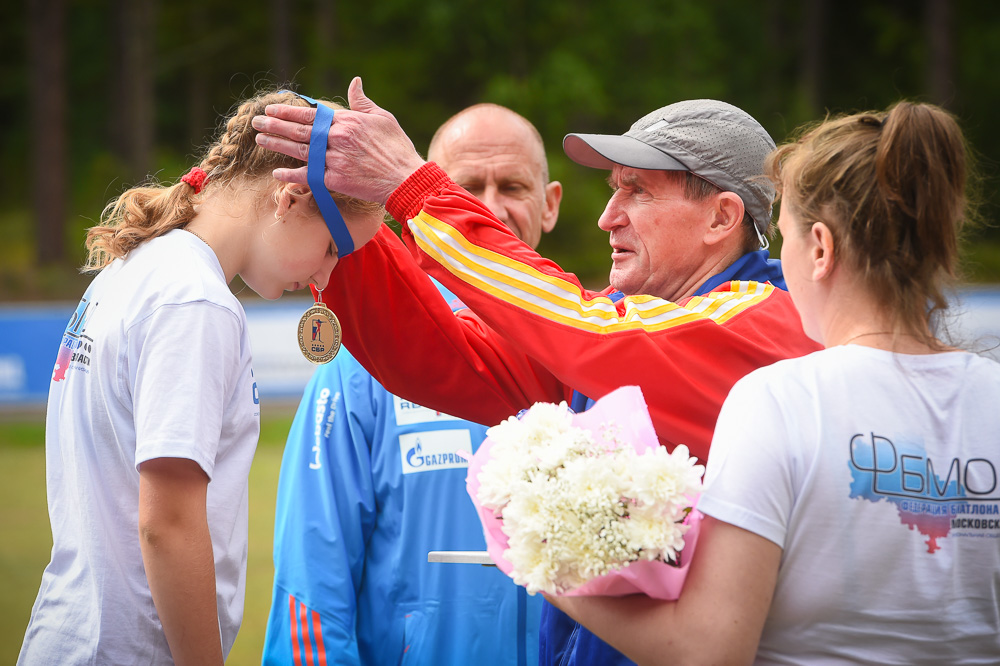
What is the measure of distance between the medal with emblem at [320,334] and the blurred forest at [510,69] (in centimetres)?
1582

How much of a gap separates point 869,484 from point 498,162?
2212 mm

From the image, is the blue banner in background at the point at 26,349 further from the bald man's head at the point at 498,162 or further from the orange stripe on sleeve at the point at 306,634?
the orange stripe on sleeve at the point at 306,634

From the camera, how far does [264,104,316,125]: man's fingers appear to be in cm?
210

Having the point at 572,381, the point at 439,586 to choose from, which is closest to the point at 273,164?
the point at 572,381

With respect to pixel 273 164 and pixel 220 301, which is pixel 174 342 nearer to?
pixel 220 301

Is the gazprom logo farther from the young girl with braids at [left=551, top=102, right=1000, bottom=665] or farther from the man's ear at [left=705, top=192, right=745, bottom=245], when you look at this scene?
the young girl with braids at [left=551, top=102, right=1000, bottom=665]

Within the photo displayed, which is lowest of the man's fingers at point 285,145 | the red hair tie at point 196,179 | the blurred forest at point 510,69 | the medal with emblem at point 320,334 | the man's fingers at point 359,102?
the medal with emblem at point 320,334

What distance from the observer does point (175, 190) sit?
2.20m

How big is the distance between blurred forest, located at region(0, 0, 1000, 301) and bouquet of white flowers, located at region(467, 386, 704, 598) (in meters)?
16.5

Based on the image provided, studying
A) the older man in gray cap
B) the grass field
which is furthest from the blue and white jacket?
the grass field

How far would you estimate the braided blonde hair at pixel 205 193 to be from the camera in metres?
2.13

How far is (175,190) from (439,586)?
56.8 inches

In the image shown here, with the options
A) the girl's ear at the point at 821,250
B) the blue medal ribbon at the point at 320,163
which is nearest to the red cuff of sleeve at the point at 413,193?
the blue medal ribbon at the point at 320,163

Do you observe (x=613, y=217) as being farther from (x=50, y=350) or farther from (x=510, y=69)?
(x=510, y=69)
